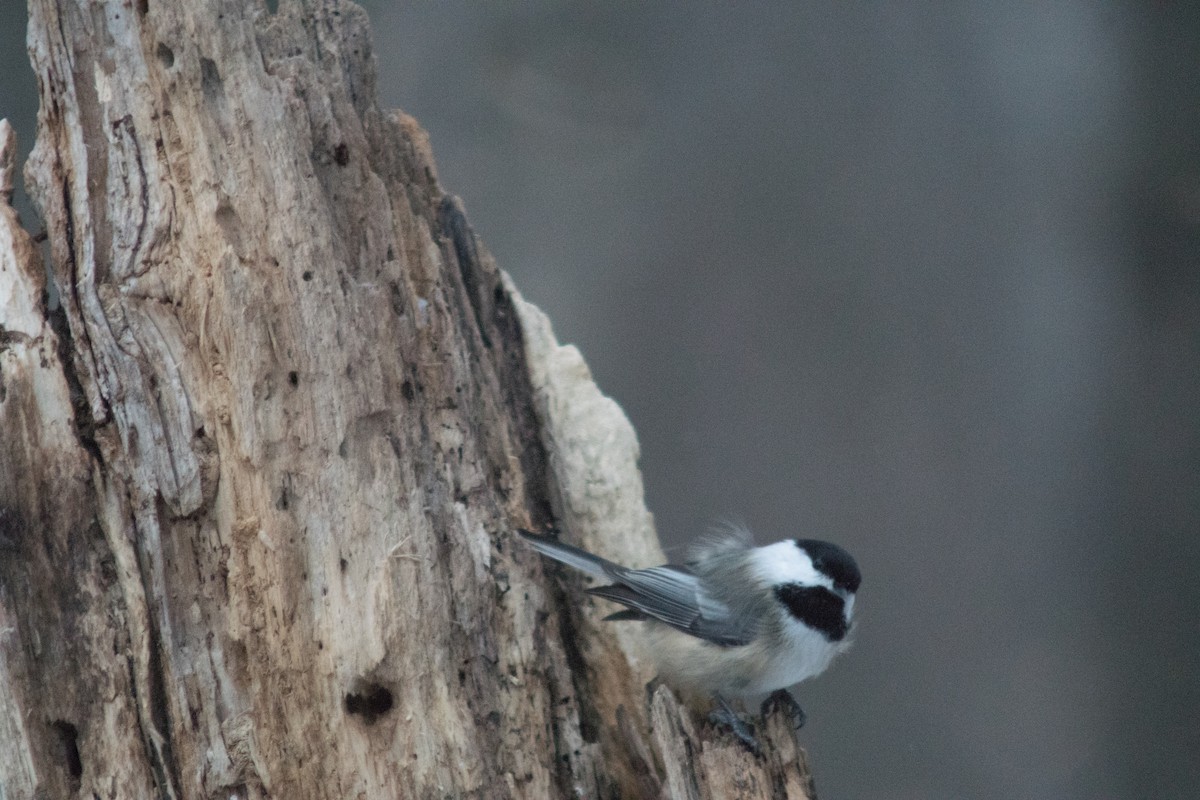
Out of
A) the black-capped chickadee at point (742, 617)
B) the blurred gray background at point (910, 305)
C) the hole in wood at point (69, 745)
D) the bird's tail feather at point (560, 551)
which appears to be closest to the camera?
the hole in wood at point (69, 745)

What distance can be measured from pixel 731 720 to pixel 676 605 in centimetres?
29

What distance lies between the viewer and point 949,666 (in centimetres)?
334

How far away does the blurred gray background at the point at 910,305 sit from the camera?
307cm

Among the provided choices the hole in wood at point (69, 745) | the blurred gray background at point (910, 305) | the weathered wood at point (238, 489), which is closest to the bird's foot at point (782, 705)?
the weathered wood at point (238, 489)

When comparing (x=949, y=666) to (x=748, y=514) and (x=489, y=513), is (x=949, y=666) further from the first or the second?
(x=489, y=513)

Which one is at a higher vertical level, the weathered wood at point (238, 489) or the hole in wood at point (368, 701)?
the weathered wood at point (238, 489)

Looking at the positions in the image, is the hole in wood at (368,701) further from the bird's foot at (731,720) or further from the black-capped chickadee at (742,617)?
the bird's foot at (731,720)

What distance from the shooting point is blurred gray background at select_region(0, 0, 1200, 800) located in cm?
307

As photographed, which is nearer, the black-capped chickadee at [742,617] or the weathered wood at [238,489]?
the weathered wood at [238,489]

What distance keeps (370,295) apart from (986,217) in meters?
2.23

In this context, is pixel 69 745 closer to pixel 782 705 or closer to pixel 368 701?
pixel 368 701

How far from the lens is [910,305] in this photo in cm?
338

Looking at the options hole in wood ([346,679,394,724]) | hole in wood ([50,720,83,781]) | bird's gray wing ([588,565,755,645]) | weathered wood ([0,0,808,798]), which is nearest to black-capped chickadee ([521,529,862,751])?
bird's gray wing ([588,565,755,645])

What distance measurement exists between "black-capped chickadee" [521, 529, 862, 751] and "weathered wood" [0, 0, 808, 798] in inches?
8.9
